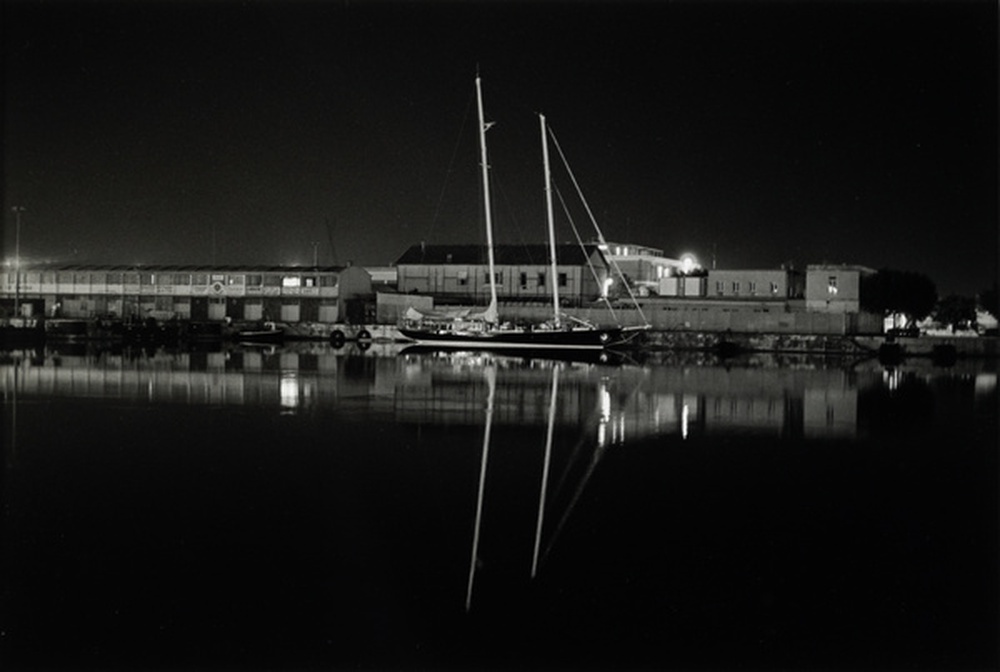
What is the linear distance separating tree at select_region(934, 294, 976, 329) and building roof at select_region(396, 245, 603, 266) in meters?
39.7

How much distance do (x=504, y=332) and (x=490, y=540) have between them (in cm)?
5054

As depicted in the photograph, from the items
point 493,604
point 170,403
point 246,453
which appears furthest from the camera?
point 170,403

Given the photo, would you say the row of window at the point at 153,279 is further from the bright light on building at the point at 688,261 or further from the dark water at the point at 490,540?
the dark water at the point at 490,540

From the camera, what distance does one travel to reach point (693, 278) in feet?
290

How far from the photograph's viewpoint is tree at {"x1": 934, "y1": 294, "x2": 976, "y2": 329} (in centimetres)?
10544

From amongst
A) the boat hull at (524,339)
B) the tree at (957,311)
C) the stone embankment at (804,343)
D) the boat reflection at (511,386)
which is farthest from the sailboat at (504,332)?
the tree at (957,311)

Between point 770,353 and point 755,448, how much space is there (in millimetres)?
47683

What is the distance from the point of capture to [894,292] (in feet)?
264

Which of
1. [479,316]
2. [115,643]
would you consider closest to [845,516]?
[115,643]

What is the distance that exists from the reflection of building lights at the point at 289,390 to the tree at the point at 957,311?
8486 centimetres

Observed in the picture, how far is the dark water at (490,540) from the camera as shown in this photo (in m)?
8.71

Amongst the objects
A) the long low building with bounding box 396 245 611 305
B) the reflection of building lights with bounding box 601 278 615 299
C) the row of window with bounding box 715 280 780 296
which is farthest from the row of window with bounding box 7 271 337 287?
the row of window with bounding box 715 280 780 296

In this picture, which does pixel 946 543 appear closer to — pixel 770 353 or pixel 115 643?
pixel 115 643

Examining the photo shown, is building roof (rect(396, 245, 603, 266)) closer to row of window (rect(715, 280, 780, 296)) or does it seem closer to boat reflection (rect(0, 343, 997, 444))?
row of window (rect(715, 280, 780, 296))
